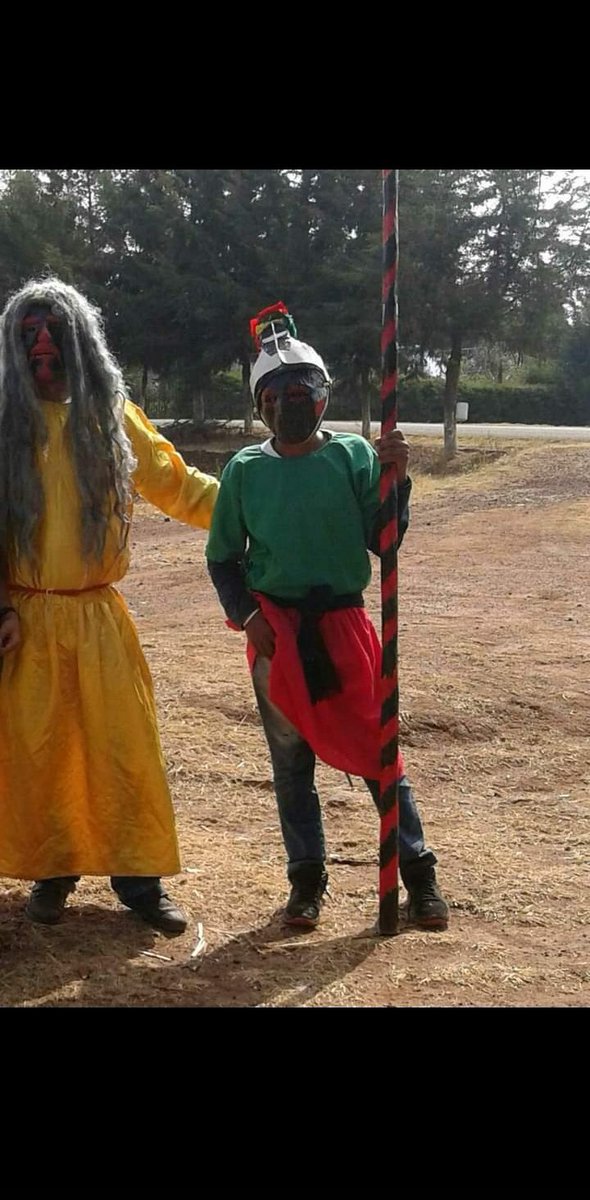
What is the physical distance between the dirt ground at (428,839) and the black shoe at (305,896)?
0.06 meters

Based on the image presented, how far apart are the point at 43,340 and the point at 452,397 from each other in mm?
17611

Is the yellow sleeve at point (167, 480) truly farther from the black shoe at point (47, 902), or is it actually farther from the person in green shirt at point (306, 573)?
the black shoe at point (47, 902)

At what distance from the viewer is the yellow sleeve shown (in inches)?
144

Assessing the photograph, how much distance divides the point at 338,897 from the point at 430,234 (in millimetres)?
18406

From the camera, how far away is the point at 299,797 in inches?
141

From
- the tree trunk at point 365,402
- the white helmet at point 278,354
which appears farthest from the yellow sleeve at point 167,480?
the tree trunk at point 365,402

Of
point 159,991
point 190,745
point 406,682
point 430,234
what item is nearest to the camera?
point 159,991

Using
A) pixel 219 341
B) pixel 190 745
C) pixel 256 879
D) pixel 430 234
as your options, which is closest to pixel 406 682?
pixel 190 745

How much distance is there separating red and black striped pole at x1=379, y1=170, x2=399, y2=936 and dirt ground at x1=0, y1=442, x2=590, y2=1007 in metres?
0.31

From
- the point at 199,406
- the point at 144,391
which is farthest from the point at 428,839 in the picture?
the point at 144,391

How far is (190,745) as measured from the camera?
569 centimetres

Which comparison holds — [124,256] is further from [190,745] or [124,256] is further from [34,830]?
[34,830]

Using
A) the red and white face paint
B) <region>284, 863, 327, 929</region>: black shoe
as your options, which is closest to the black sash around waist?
<region>284, 863, 327, 929</region>: black shoe

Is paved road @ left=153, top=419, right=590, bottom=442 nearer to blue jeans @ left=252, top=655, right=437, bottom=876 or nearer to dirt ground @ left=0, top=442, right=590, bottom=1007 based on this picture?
dirt ground @ left=0, top=442, right=590, bottom=1007
